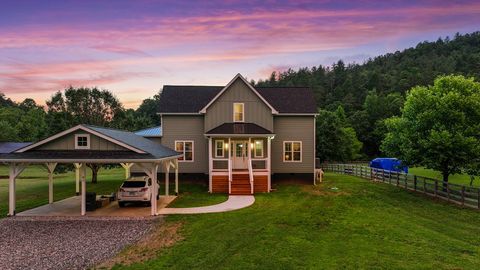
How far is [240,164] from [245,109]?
4.20 m

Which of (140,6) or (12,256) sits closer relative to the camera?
(12,256)

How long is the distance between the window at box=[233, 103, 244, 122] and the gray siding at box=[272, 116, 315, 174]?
113 inches

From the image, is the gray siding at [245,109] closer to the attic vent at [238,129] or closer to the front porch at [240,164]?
the attic vent at [238,129]

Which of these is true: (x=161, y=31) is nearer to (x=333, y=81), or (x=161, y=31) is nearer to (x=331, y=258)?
(x=331, y=258)

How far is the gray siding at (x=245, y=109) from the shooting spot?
1046 inches

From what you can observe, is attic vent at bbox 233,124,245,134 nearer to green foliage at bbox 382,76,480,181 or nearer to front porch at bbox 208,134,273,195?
front porch at bbox 208,134,273,195

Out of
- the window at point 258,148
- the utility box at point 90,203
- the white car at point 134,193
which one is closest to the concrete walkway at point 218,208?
the white car at point 134,193

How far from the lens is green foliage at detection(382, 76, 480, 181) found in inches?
852

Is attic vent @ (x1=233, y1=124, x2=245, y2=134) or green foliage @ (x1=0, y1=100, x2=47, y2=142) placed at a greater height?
green foliage @ (x1=0, y1=100, x2=47, y2=142)

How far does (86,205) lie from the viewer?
1750cm

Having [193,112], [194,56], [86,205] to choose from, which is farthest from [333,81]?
[86,205]

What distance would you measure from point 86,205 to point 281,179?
48.9 feet

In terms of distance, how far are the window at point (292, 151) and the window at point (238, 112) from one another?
163 inches

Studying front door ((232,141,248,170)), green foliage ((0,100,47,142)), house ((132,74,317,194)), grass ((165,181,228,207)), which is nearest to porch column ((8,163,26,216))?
grass ((165,181,228,207))
